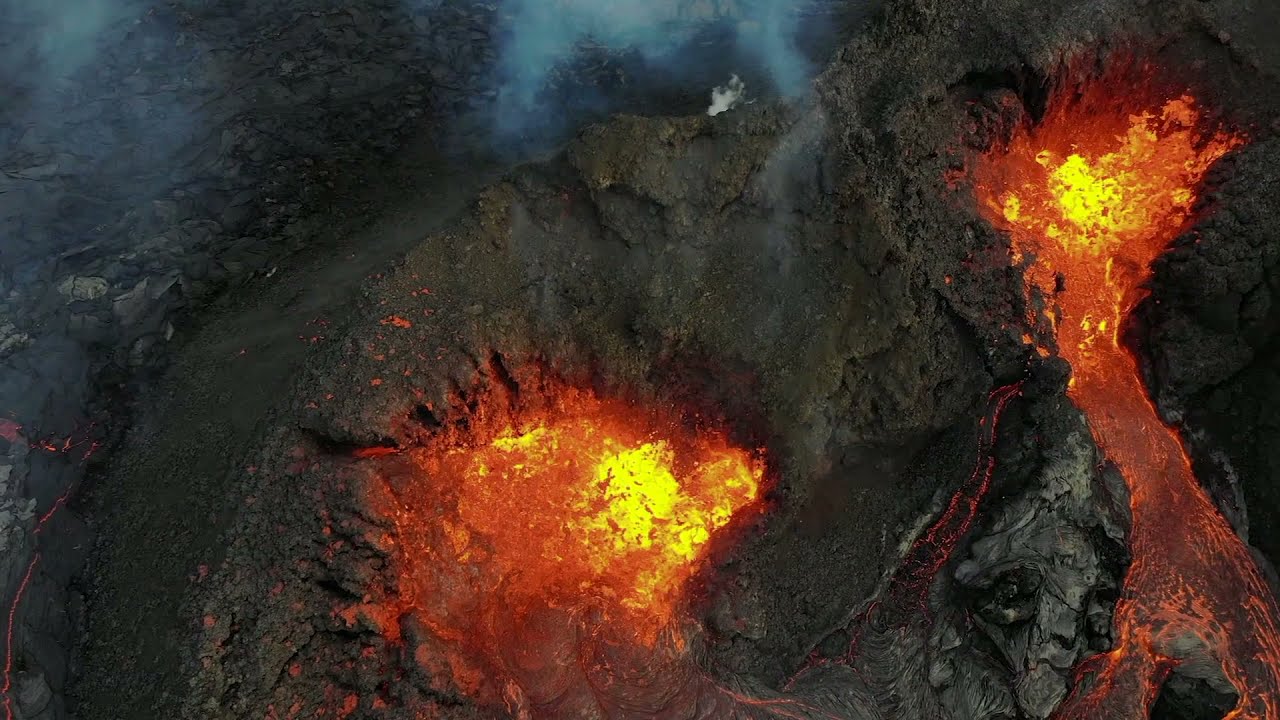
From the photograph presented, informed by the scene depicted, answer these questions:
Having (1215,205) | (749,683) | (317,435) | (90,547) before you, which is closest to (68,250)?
(90,547)

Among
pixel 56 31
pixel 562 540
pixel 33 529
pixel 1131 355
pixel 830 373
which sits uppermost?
pixel 56 31

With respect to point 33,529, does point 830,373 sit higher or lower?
higher

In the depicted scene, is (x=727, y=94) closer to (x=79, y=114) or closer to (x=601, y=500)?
(x=601, y=500)

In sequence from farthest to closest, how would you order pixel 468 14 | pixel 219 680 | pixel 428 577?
pixel 468 14
pixel 428 577
pixel 219 680

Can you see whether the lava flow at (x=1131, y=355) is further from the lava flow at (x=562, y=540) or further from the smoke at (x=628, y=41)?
the lava flow at (x=562, y=540)

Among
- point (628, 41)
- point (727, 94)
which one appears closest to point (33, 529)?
point (727, 94)

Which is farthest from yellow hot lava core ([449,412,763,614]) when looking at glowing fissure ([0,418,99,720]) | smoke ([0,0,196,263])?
smoke ([0,0,196,263])

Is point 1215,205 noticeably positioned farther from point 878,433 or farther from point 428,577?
point 428,577
